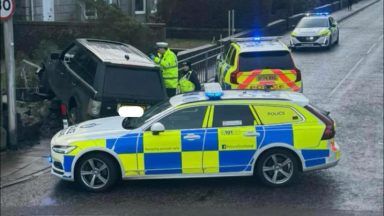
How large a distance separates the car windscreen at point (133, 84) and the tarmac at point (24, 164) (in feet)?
5.34

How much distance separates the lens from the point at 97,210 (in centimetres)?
830

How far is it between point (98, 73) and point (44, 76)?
10.0ft

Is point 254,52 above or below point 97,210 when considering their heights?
above

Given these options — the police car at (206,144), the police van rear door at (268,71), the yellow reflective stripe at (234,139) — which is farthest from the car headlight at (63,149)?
the police van rear door at (268,71)

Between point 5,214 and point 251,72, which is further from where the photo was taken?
point 251,72

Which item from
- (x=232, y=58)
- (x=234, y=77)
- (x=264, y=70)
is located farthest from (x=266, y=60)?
(x=232, y=58)

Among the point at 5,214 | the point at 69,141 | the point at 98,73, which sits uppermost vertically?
the point at 98,73

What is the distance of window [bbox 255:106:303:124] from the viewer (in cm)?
931

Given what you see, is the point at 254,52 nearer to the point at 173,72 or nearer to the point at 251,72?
the point at 251,72

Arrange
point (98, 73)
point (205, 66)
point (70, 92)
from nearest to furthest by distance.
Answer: point (98, 73) → point (70, 92) → point (205, 66)

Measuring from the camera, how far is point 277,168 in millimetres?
9266

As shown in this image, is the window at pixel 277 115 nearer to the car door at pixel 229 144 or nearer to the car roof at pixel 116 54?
the car door at pixel 229 144

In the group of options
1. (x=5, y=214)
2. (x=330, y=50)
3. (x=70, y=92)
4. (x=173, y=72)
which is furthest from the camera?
(x=330, y=50)

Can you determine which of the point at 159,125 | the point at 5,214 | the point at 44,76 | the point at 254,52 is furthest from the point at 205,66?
the point at 5,214
